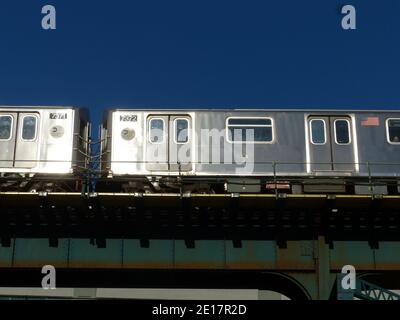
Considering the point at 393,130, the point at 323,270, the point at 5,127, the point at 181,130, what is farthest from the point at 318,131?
the point at 5,127

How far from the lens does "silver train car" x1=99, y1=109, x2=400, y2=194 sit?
20.0 m

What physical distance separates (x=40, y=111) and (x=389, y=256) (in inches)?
494

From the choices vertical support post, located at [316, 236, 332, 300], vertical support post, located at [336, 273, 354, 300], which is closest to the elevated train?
vertical support post, located at [316, 236, 332, 300]

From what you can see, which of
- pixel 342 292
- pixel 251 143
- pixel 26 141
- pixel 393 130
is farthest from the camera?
pixel 393 130

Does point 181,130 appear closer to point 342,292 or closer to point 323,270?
point 323,270

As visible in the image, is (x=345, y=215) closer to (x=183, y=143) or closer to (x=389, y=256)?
(x=389, y=256)

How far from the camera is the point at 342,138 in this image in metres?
20.7

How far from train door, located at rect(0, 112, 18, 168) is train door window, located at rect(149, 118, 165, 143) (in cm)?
475

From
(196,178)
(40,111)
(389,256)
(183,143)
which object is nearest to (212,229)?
(196,178)

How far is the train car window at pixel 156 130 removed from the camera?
20.5 meters

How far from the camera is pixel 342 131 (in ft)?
68.2

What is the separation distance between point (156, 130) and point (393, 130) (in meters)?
8.31

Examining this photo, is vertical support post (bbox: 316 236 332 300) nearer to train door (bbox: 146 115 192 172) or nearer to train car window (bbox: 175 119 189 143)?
train door (bbox: 146 115 192 172)

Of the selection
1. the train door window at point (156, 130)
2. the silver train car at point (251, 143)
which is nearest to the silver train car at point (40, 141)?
the silver train car at point (251, 143)
